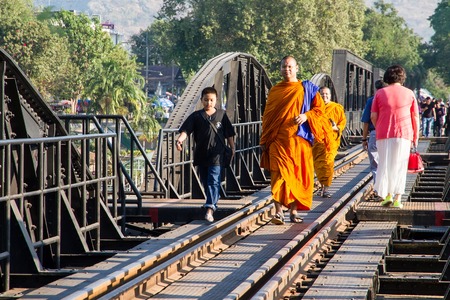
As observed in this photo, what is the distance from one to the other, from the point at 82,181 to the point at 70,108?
230 feet

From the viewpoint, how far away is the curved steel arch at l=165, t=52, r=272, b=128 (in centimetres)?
1664

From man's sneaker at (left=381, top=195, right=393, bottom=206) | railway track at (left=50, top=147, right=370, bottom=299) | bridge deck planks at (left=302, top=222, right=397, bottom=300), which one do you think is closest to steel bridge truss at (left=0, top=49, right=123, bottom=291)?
railway track at (left=50, top=147, right=370, bottom=299)

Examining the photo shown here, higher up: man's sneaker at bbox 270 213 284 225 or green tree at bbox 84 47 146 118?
green tree at bbox 84 47 146 118

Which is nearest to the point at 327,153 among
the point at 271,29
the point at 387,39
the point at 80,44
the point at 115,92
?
the point at 271,29

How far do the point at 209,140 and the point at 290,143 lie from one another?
0.92 meters

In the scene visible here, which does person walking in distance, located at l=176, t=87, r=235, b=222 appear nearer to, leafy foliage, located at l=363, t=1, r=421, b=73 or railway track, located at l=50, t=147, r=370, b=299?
railway track, located at l=50, t=147, r=370, b=299

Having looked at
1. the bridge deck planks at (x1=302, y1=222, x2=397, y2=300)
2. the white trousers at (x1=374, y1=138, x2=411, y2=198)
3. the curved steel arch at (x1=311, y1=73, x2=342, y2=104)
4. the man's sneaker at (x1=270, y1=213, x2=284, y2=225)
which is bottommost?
the bridge deck planks at (x1=302, y1=222, x2=397, y2=300)

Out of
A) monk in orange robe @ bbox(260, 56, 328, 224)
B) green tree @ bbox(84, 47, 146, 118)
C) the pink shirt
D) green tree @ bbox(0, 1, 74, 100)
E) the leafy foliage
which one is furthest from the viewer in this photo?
the leafy foliage

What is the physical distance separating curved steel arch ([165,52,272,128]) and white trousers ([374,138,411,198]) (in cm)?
433

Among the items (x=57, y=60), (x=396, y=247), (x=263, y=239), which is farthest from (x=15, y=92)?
(x=57, y=60)

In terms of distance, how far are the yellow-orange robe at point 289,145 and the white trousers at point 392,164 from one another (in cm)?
89

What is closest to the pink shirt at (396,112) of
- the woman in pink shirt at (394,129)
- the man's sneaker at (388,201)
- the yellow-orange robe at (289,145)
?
the woman in pink shirt at (394,129)

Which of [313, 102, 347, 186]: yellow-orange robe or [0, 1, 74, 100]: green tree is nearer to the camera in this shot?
[313, 102, 347, 186]: yellow-orange robe

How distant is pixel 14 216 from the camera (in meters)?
8.47
